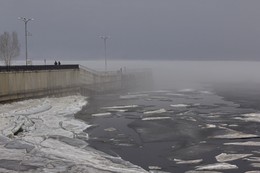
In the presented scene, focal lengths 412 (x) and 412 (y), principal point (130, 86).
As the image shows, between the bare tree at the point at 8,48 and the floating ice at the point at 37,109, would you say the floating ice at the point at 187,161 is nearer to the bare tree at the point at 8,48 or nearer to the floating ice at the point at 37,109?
the floating ice at the point at 37,109

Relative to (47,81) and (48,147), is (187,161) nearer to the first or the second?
(48,147)

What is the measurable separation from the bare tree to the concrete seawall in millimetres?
25411

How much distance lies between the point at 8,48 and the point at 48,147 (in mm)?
Result: 72649

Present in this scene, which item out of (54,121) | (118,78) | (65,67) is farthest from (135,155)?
(118,78)

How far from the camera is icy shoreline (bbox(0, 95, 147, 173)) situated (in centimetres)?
1870

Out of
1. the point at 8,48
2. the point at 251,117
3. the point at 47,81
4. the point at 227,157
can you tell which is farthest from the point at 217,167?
the point at 8,48

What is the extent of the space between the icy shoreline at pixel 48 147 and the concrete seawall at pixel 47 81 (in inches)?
274

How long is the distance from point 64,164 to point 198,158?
22.4 ft

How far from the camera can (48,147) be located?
23141mm

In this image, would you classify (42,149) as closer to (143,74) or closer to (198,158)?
(198,158)

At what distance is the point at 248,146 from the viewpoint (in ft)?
77.5

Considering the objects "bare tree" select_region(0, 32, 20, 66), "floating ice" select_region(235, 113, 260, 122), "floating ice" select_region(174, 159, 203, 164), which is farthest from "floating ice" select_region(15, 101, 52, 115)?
"bare tree" select_region(0, 32, 20, 66)

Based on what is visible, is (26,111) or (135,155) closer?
(135,155)

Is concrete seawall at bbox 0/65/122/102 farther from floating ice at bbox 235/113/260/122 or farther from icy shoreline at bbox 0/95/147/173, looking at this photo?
floating ice at bbox 235/113/260/122
